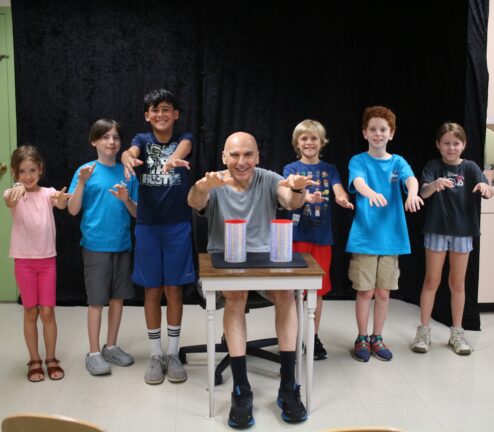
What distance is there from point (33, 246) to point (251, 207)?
3.75ft

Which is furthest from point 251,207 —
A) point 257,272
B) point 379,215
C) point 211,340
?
point 379,215

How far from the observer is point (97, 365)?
118 inches

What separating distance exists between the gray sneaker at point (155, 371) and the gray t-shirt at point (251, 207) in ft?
2.59

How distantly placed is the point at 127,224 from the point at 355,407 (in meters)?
1.49

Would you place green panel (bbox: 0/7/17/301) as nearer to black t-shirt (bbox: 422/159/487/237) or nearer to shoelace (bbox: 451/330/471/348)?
black t-shirt (bbox: 422/159/487/237)

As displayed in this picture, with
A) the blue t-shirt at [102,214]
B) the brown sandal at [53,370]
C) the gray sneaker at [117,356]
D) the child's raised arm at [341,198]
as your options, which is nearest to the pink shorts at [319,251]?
the child's raised arm at [341,198]

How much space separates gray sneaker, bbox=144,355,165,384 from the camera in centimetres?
289

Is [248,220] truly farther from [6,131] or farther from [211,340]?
[6,131]

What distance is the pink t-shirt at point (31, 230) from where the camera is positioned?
287 centimetres

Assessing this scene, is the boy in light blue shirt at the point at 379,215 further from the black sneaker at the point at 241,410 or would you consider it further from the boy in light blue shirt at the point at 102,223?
the boy in light blue shirt at the point at 102,223

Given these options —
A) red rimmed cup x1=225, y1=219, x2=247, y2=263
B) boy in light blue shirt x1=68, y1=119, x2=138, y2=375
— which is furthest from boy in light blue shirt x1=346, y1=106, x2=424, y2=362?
boy in light blue shirt x1=68, y1=119, x2=138, y2=375

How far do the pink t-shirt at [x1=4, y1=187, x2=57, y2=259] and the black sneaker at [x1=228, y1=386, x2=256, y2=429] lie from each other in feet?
3.96

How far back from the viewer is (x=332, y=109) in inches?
169

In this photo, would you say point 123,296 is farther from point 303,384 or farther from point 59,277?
point 59,277
